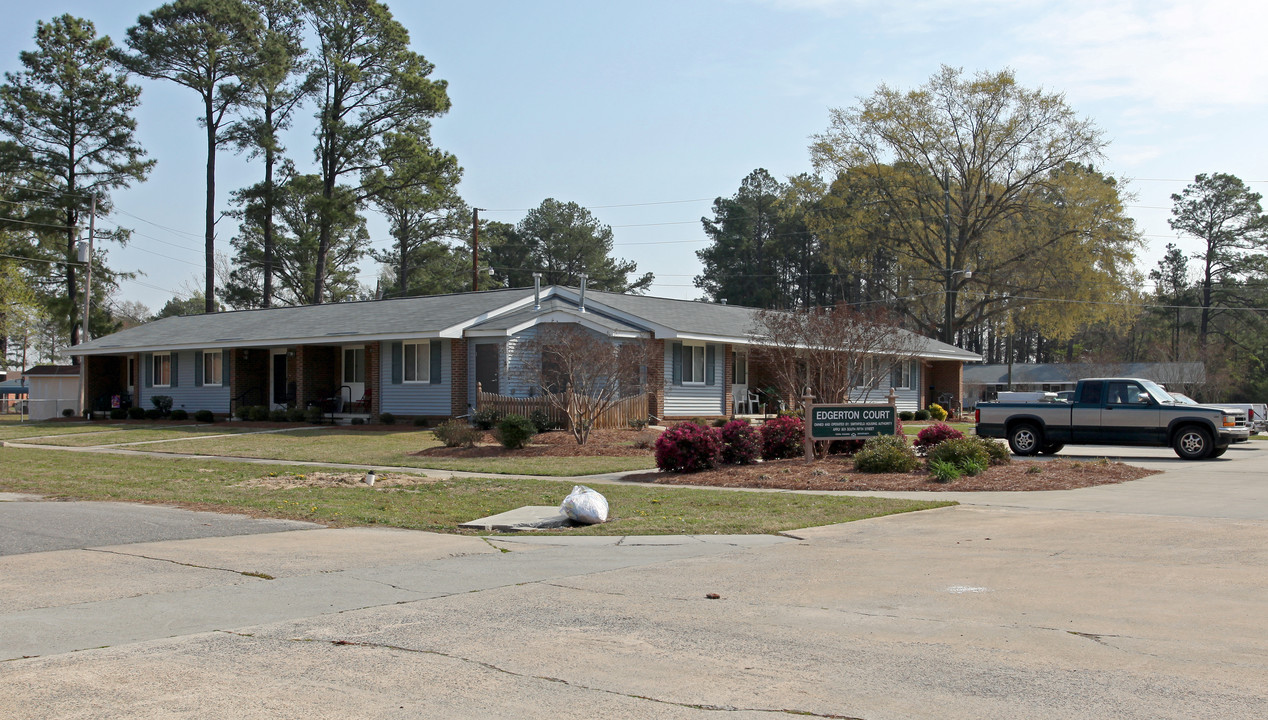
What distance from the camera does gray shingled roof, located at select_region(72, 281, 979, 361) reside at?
32469mm

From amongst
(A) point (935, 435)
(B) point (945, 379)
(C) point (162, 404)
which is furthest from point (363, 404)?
(B) point (945, 379)

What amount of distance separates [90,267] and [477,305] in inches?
1080

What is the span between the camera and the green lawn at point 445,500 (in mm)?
12703

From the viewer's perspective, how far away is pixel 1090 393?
74.0ft

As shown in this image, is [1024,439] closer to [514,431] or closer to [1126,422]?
[1126,422]

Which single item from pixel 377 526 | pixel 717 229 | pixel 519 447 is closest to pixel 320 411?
pixel 519 447

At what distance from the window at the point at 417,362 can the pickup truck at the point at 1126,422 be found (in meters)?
18.3

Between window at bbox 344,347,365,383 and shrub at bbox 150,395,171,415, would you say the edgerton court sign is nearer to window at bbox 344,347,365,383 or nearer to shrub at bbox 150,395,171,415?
window at bbox 344,347,365,383

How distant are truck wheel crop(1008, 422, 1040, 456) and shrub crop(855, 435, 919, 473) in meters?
6.01

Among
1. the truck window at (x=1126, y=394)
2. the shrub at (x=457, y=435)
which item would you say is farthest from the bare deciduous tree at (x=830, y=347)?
the shrub at (x=457, y=435)

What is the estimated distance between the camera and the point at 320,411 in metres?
34.8

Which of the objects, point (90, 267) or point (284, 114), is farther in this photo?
point (284, 114)

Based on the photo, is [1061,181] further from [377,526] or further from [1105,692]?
[1105,692]

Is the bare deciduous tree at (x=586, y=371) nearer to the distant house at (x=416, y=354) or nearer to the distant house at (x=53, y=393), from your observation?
the distant house at (x=416, y=354)
